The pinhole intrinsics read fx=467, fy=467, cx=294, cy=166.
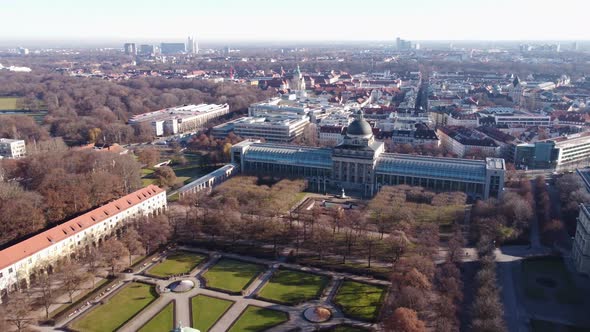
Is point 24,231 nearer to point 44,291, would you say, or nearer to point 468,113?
Result: point 44,291

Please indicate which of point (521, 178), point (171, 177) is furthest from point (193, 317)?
point (521, 178)

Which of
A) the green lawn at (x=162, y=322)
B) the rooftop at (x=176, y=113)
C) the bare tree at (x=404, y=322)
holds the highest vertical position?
the rooftop at (x=176, y=113)

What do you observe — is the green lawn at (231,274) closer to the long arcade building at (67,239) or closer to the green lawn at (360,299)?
the green lawn at (360,299)

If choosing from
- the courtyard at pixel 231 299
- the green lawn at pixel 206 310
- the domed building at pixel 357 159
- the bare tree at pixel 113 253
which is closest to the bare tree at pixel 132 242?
the bare tree at pixel 113 253

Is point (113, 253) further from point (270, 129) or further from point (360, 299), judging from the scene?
point (270, 129)

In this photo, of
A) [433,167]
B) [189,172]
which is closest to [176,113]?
[189,172]

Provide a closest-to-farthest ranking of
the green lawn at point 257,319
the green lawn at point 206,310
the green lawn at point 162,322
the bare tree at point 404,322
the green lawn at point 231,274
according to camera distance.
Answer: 1. the bare tree at point 404,322
2. the green lawn at point 162,322
3. the green lawn at point 257,319
4. the green lawn at point 206,310
5. the green lawn at point 231,274

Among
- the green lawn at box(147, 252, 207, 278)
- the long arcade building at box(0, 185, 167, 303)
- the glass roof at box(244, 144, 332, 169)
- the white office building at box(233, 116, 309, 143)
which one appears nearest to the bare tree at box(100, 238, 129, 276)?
the green lawn at box(147, 252, 207, 278)
